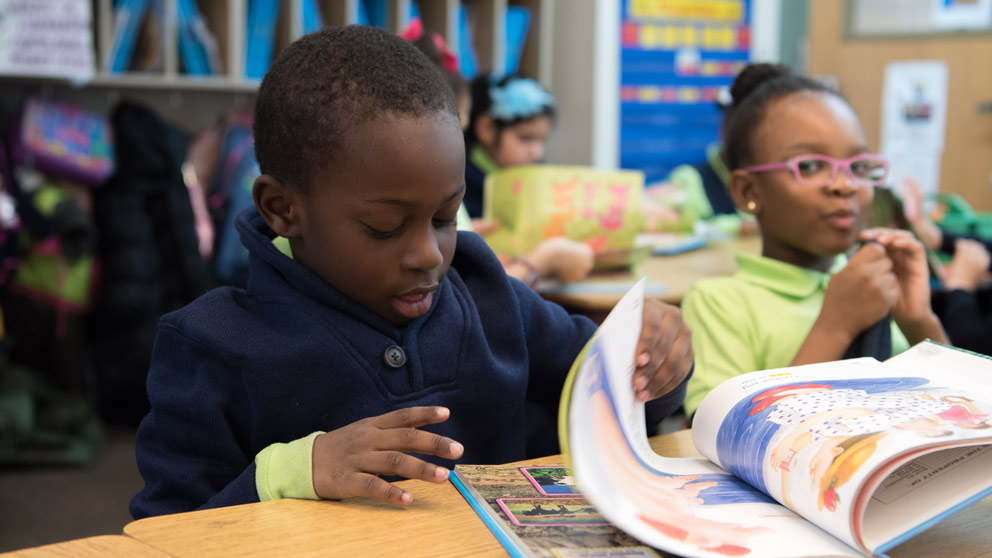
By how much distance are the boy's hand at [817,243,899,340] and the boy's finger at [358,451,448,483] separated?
750 millimetres

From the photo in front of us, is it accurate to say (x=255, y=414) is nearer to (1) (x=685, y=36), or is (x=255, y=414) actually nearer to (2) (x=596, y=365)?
(2) (x=596, y=365)

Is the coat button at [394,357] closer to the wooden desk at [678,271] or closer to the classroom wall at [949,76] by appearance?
the wooden desk at [678,271]

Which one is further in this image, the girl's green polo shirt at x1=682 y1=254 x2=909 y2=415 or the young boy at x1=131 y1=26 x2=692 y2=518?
the girl's green polo shirt at x1=682 y1=254 x2=909 y2=415

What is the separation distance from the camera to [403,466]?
28.6 inches

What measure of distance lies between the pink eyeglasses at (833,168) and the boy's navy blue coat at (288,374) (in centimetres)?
54

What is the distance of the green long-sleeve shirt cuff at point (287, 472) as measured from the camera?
0.76 meters

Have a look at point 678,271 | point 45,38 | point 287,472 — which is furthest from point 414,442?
point 45,38

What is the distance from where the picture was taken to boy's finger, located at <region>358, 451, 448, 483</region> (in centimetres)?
73

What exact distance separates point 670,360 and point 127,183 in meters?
2.93

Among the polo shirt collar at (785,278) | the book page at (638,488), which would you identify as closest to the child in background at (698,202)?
the polo shirt collar at (785,278)

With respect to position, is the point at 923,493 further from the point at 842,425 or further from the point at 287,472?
the point at 287,472

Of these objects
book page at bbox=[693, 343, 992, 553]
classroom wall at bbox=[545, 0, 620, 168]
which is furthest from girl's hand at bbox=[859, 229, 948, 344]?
classroom wall at bbox=[545, 0, 620, 168]

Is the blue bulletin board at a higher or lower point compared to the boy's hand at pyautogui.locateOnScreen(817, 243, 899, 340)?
higher

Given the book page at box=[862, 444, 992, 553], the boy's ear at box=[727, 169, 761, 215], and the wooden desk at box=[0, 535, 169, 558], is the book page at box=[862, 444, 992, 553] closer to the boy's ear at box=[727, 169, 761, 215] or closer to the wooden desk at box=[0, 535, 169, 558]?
the wooden desk at box=[0, 535, 169, 558]
